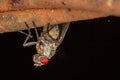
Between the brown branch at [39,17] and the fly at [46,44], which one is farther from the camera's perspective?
the fly at [46,44]

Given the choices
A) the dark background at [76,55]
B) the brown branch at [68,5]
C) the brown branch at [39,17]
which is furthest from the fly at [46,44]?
the dark background at [76,55]

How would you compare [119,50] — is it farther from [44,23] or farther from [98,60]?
Answer: [44,23]

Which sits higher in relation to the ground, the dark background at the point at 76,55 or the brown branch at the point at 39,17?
the brown branch at the point at 39,17

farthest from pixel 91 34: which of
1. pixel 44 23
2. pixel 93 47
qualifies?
A: pixel 44 23

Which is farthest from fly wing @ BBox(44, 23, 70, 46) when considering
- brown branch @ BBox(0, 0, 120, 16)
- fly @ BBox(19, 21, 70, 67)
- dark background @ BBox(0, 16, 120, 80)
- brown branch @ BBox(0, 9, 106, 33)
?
dark background @ BBox(0, 16, 120, 80)

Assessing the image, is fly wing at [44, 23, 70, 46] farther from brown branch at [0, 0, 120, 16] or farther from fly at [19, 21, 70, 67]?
brown branch at [0, 0, 120, 16]

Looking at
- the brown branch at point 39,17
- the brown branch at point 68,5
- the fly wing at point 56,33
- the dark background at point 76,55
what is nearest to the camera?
the brown branch at point 68,5

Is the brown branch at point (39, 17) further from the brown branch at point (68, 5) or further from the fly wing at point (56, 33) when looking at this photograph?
the fly wing at point (56, 33)
